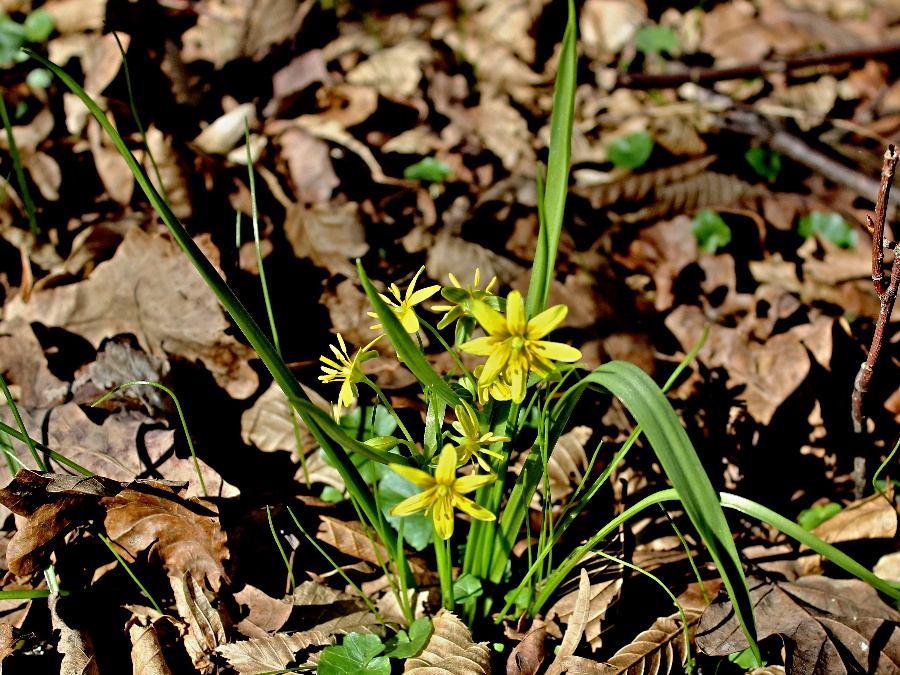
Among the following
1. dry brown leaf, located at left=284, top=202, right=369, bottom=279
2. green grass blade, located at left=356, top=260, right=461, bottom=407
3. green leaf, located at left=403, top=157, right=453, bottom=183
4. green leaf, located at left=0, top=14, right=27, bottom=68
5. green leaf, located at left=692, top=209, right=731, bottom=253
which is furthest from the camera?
green leaf, located at left=0, top=14, right=27, bottom=68

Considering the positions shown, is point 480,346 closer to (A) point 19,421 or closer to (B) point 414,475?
(B) point 414,475

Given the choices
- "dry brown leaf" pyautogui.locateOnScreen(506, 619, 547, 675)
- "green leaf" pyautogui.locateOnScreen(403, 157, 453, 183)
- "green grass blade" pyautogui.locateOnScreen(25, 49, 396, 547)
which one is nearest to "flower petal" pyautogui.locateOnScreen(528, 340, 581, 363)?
"green grass blade" pyautogui.locateOnScreen(25, 49, 396, 547)

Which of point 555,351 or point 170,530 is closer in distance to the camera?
point 555,351

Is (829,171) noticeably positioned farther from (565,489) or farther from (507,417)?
(507,417)

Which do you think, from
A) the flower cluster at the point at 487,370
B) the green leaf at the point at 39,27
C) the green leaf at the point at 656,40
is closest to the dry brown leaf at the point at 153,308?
the flower cluster at the point at 487,370

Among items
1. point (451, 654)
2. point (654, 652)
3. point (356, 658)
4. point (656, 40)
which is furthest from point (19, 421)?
point (656, 40)

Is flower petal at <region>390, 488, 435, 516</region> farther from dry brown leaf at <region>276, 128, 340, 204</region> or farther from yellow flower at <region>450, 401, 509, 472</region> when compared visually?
dry brown leaf at <region>276, 128, 340, 204</region>

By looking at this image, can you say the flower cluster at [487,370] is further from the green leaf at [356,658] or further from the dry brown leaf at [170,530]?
the dry brown leaf at [170,530]
